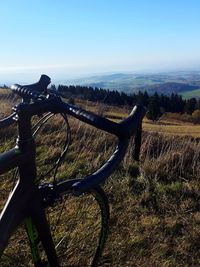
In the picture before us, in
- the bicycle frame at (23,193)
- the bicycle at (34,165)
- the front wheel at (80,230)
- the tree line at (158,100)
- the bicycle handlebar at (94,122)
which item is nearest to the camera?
the bicycle handlebar at (94,122)

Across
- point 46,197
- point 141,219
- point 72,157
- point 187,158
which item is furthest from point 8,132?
point 46,197

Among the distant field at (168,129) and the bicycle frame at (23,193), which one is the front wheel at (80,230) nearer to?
the bicycle frame at (23,193)

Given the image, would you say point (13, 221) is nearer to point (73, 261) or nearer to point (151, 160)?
point (73, 261)

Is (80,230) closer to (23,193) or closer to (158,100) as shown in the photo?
(23,193)

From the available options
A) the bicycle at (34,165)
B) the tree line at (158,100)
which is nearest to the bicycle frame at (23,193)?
the bicycle at (34,165)

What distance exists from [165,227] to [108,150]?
251 centimetres

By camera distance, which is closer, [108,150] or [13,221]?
[13,221]

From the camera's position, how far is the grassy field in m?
3.84

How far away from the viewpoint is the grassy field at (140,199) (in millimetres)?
3838

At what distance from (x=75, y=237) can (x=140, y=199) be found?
3.88 feet

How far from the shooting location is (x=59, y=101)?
6.91 ft

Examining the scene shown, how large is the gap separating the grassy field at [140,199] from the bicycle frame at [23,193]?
134 centimetres

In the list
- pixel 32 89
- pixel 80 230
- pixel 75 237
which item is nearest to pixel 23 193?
pixel 32 89

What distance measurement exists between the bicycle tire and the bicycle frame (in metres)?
0.69
